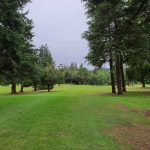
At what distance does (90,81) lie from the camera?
12519cm

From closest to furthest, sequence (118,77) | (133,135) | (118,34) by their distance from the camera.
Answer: (133,135), (118,34), (118,77)

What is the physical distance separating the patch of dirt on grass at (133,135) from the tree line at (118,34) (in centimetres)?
514

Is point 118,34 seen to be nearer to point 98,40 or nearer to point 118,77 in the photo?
point 98,40

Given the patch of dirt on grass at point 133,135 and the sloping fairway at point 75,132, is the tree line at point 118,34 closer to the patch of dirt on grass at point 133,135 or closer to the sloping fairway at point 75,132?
the sloping fairway at point 75,132

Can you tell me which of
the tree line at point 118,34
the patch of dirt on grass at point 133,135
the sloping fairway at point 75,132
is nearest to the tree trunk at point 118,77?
the tree line at point 118,34

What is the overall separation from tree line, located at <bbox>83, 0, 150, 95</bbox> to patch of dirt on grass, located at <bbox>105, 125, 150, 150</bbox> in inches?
203

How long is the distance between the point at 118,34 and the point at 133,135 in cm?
798

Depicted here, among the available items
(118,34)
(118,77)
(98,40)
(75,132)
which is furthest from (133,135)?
(118,77)

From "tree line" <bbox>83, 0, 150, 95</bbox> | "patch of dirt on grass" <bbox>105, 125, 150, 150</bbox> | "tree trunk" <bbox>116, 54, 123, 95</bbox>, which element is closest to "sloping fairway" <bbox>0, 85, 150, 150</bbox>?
"patch of dirt on grass" <bbox>105, 125, 150, 150</bbox>

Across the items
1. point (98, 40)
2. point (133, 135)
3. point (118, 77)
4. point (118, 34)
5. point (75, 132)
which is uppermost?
point (98, 40)

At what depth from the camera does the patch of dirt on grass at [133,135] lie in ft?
30.4

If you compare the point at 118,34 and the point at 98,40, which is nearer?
the point at 118,34

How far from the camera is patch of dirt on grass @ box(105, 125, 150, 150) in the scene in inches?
365

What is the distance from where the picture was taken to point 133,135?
35.0ft
